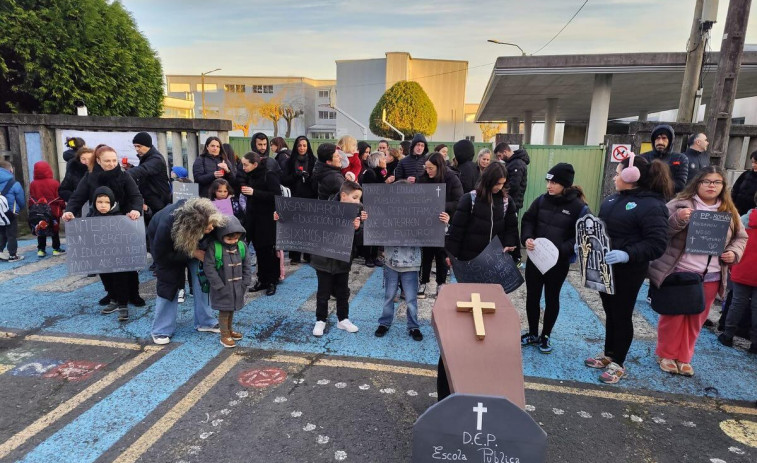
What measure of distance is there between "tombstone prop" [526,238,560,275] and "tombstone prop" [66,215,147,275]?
441 centimetres

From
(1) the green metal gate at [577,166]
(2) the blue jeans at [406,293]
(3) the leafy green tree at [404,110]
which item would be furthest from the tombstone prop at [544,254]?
(3) the leafy green tree at [404,110]

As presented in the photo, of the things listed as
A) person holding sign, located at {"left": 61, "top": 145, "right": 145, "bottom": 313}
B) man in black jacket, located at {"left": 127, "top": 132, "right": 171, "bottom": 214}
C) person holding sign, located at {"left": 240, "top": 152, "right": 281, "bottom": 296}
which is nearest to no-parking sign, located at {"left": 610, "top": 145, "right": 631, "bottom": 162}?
person holding sign, located at {"left": 240, "top": 152, "right": 281, "bottom": 296}

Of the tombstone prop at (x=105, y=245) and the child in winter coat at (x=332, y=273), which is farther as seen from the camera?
the tombstone prop at (x=105, y=245)

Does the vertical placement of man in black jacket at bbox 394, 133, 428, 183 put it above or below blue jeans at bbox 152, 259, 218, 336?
above

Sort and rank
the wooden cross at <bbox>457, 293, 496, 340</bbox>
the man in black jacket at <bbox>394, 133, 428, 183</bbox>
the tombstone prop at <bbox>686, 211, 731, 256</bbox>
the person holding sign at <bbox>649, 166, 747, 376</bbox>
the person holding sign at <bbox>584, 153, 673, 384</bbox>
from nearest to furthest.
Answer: the wooden cross at <bbox>457, 293, 496, 340</bbox> < the person holding sign at <bbox>584, 153, 673, 384</bbox> < the tombstone prop at <bbox>686, 211, 731, 256</bbox> < the person holding sign at <bbox>649, 166, 747, 376</bbox> < the man in black jacket at <bbox>394, 133, 428, 183</bbox>

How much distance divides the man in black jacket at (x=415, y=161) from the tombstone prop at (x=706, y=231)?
380 cm

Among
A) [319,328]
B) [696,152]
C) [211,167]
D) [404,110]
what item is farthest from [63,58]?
[404,110]

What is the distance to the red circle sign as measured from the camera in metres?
3.82

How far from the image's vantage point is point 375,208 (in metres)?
4.95

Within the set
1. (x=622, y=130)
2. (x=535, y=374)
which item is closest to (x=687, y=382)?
(x=535, y=374)

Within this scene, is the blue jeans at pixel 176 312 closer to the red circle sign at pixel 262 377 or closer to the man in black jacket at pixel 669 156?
the red circle sign at pixel 262 377

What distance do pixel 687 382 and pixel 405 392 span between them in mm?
2620

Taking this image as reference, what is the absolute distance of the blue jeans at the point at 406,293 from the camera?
15.7 feet

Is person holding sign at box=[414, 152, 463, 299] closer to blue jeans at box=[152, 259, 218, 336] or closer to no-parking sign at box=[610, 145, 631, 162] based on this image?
blue jeans at box=[152, 259, 218, 336]
